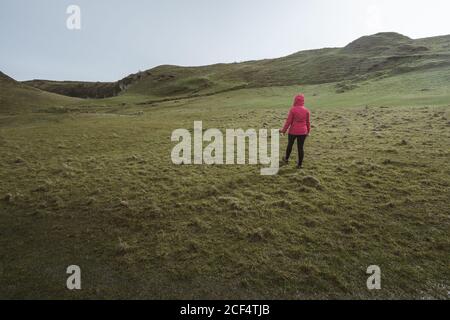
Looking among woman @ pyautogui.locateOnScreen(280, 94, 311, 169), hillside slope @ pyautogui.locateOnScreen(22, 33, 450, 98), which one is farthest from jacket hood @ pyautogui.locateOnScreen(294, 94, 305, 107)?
hillside slope @ pyautogui.locateOnScreen(22, 33, 450, 98)

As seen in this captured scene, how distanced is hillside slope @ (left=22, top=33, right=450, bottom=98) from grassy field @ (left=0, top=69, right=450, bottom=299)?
50.4m

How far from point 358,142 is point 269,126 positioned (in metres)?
8.20

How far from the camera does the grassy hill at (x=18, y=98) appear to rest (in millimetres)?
48147

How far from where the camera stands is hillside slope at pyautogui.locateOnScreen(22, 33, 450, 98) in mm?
60188

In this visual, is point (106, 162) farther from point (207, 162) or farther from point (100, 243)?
point (100, 243)

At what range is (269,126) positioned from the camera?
24359 millimetres

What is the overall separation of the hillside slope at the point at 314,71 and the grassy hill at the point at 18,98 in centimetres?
2570

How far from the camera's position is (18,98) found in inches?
2124

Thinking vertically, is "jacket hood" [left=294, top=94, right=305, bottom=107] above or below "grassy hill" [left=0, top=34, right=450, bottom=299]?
above

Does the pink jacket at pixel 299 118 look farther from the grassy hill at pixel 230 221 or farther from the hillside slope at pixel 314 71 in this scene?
the hillside slope at pixel 314 71

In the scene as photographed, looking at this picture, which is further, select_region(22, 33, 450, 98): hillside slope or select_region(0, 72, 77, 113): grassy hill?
select_region(22, 33, 450, 98): hillside slope

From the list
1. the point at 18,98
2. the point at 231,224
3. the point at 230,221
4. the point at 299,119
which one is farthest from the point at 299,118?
the point at 18,98

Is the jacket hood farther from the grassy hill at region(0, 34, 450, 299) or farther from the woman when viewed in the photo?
the grassy hill at region(0, 34, 450, 299)
